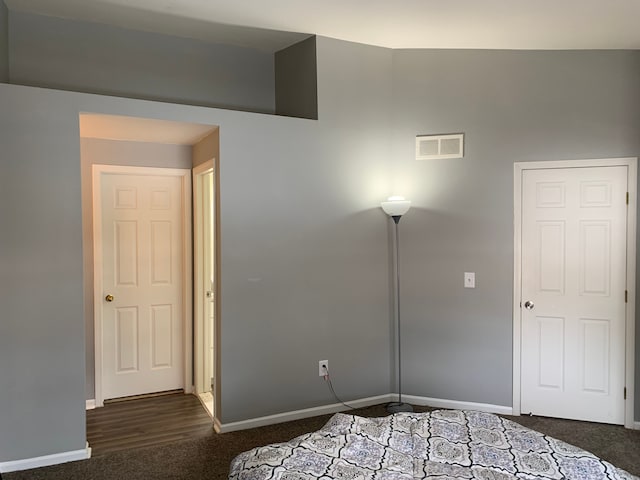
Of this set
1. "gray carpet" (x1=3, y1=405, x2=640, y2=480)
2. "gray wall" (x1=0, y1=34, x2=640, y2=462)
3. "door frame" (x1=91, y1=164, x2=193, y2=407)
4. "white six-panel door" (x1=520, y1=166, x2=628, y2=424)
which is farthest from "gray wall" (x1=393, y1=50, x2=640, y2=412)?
"door frame" (x1=91, y1=164, x2=193, y2=407)

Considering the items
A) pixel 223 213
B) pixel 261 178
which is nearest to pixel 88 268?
pixel 223 213

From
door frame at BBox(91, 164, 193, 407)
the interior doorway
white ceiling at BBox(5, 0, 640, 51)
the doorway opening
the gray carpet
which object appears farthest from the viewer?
the interior doorway

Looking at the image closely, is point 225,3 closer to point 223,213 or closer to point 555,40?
point 223,213

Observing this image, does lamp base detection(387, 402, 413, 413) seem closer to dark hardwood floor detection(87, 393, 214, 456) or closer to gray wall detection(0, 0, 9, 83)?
dark hardwood floor detection(87, 393, 214, 456)

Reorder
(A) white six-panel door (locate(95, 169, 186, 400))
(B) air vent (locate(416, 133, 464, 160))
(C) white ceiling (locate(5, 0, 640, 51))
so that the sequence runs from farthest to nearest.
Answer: (A) white six-panel door (locate(95, 169, 186, 400)), (B) air vent (locate(416, 133, 464, 160)), (C) white ceiling (locate(5, 0, 640, 51))

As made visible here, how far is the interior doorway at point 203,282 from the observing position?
15.0 feet

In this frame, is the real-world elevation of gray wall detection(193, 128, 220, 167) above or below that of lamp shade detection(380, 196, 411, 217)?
above

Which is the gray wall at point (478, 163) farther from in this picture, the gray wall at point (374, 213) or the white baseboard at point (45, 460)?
the white baseboard at point (45, 460)

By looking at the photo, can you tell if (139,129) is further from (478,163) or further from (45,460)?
(478,163)

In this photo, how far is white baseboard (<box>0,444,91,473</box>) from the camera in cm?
314

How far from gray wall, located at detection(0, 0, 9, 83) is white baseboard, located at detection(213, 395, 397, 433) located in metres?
2.97

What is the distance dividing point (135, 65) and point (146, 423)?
2.90m

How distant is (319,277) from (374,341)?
0.78 meters

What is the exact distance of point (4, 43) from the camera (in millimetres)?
3572
